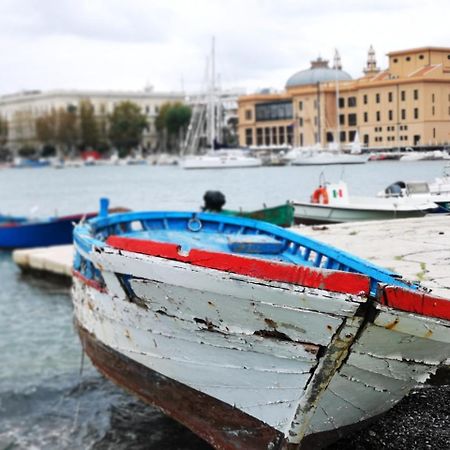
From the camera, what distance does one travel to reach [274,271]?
5816 mm

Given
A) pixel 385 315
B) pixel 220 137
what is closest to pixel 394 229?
pixel 385 315

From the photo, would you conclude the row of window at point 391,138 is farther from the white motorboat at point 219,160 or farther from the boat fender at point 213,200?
the white motorboat at point 219,160

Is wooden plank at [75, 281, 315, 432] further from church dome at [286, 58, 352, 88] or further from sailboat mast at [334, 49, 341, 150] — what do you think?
church dome at [286, 58, 352, 88]

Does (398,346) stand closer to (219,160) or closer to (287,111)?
(287,111)

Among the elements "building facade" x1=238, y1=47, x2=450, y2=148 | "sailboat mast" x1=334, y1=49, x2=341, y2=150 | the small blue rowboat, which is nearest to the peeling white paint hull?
"building facade" x1=238, y1=47, x2=450, y2=148

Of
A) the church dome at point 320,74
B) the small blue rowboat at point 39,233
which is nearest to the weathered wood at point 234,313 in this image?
the small blue rowboat at point 39,233

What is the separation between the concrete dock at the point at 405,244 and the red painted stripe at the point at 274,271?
2986mm

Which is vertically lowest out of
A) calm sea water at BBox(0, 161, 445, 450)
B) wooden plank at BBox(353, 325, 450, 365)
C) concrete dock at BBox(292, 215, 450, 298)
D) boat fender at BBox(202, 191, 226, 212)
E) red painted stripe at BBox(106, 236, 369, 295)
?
calm sea water at BBox(0, 161, 445, 450)

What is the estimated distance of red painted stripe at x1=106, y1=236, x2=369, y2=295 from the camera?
5.50 metres

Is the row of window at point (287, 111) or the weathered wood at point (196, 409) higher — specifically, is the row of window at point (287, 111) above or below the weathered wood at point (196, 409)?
above

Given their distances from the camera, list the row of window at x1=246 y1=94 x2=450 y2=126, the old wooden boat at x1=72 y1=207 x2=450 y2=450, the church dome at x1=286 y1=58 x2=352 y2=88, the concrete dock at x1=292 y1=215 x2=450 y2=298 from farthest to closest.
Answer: the church dome at x1=286 y1=58 x2=352 y2=88
the row of window at x1=246 y1=94 x2=450 y2=126
the concrete dock at x1=292 y1=215 x2=450 y2=298
the old wooden boat at x1=72 y1=207 x2=450 y2=450

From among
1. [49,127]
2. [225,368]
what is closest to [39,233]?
[225,368]

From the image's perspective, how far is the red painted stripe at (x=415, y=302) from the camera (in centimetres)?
546

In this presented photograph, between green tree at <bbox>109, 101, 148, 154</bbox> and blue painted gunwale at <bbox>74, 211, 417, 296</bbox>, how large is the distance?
4754 inches
